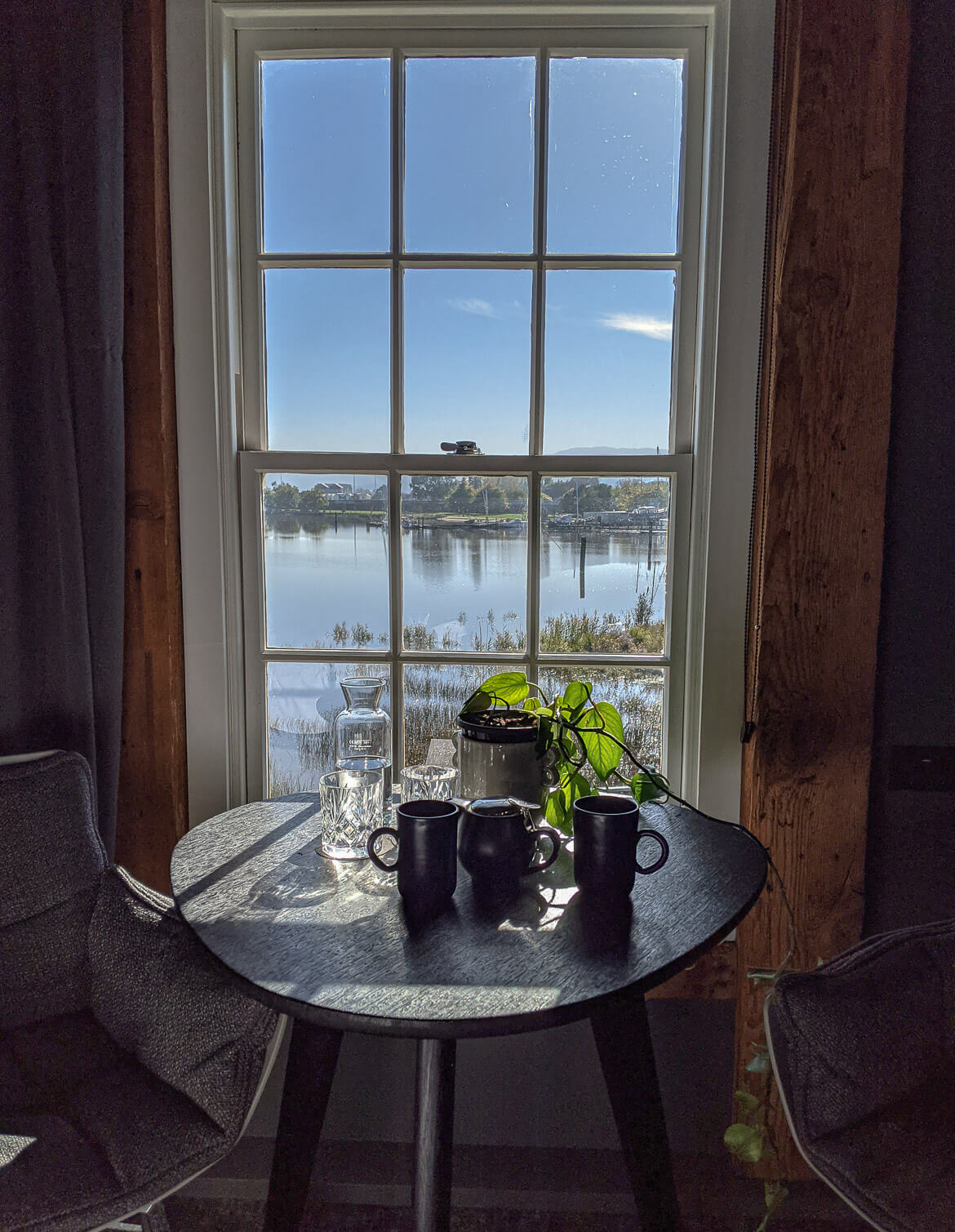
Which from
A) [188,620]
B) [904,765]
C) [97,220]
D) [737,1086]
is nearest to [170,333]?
[97,220]

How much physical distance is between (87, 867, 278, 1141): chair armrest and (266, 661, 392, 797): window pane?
0.53m

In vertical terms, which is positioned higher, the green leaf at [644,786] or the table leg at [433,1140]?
the green leaf at [644,786]

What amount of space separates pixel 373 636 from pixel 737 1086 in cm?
116

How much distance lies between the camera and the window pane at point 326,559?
1786 mm

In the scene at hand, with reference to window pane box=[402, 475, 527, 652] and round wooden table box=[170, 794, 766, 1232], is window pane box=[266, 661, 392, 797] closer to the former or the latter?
window pane box=[402, 475, 527, 652]

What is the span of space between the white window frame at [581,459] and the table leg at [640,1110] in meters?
0.68

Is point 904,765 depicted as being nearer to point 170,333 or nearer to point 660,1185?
point 660,1185

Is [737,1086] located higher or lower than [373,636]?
lower

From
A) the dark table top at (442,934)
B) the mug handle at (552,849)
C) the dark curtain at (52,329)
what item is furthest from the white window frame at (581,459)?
the mug handle at (552,849)

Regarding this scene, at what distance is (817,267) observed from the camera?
1515 millimetres

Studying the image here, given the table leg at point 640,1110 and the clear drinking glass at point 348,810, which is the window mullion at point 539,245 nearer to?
the clear drinking glass at point 348,810

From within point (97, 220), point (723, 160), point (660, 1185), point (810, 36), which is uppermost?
point (810, 36)

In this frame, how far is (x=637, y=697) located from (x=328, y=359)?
3.14 ft

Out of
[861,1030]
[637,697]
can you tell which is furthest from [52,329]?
[861,1030]
